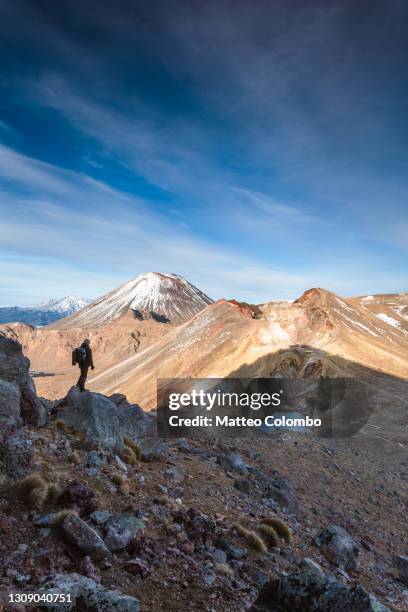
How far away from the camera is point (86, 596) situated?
5.09 meters

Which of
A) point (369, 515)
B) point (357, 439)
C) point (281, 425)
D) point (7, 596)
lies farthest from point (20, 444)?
point (357, 439)

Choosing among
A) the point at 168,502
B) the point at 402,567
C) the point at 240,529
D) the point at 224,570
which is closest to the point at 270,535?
the point at 240,529

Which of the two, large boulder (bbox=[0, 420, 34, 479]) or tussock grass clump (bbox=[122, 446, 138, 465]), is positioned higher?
large boulder (bbox=[0, 420, 34, 479])

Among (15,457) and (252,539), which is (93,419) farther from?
(252,539)

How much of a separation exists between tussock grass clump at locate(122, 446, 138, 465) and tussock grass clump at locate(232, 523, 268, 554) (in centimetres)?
352

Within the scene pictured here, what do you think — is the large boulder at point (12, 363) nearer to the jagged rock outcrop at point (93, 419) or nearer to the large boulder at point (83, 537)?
the jagged rock outcrop at point (93, 419)

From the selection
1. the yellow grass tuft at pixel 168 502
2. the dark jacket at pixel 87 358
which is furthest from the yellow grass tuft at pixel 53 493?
the dark jacket at pixel 87 358

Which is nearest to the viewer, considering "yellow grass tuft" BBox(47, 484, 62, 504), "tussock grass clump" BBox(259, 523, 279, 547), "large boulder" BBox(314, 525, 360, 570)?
"yellow grass tuft" BBox(47, 484, 62, 504)

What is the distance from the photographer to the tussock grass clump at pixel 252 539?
27.9 ft

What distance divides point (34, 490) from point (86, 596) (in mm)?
2516

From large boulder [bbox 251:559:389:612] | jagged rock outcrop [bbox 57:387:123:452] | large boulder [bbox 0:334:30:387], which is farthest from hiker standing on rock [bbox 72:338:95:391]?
large boulder [bbox 251:559:389:612]

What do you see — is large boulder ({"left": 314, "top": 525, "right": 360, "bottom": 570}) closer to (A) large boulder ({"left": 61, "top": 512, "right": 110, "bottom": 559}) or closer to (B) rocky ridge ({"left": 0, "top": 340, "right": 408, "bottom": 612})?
(B) rocky ridge ({"left": 0, "top": 340, "right": 408, "bottom": 612})

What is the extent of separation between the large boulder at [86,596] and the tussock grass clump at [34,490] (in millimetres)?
1715

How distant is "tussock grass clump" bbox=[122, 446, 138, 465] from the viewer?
10703 millimetres
